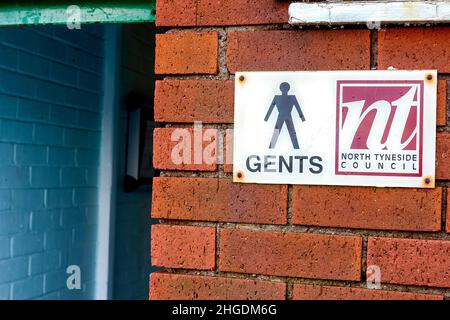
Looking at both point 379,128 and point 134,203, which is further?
point 134,203

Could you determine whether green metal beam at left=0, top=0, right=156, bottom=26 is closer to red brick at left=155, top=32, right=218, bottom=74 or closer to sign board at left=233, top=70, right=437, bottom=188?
red brick at left=155, top=32, right=218, bottom=74

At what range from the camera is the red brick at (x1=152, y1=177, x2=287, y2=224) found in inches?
56.4

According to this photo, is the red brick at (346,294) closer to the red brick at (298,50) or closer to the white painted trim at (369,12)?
the red brick at (298,50)

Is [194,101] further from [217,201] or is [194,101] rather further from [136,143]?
[136,143]

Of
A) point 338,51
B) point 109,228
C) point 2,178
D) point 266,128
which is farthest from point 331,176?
point 109,228

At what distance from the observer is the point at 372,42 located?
1391mm

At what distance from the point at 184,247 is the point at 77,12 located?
78 centimetres

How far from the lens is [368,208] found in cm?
138

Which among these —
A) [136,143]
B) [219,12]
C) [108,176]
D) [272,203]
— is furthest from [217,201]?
[136,143]

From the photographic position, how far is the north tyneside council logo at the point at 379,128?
136 cm

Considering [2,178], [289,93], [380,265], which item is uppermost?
[289,93]

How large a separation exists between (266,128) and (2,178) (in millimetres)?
1793

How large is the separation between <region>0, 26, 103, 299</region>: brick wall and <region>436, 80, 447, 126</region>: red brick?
210 cm
